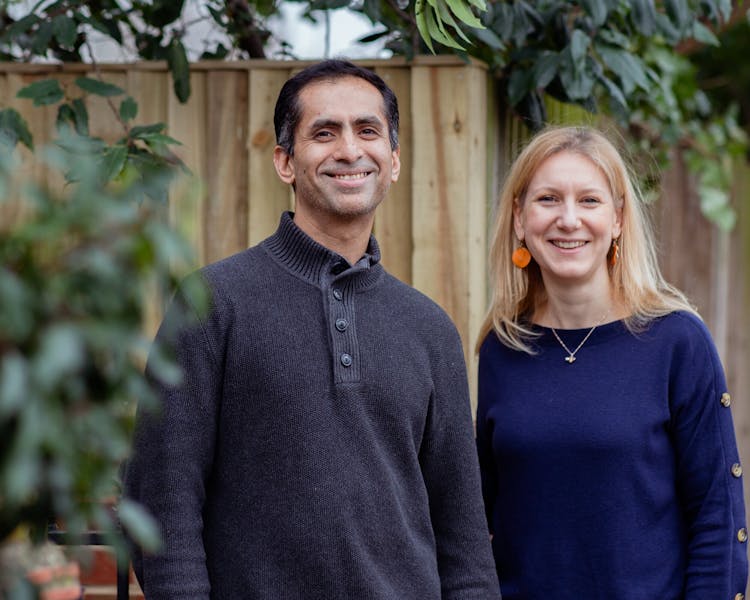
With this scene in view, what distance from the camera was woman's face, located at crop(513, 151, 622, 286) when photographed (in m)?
2.28

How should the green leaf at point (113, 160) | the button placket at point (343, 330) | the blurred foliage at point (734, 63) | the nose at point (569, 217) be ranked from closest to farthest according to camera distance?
the button placket at point (343, 330), the nose at point (569, 217), the green leaf at point (113, 160), the blurred foliage at point (734, 63)

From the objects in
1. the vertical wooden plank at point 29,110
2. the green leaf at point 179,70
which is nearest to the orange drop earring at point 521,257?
the green leaf at point 179,70

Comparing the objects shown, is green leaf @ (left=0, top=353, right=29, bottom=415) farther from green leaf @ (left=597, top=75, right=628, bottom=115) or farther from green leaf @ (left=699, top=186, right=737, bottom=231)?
green leaf @ (left=699, top=186, right=737, bottom=231)

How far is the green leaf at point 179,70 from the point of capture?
288 centimetres

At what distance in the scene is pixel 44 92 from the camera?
8.98 feet

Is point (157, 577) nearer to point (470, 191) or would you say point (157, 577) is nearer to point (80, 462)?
point (80, 462)

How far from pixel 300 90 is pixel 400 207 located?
847 millimetres

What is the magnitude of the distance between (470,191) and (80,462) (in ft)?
6.87

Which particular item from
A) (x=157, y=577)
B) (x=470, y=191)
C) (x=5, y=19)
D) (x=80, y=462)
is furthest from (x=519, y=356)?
(x=5, y=19)

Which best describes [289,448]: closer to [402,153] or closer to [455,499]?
[455,499]

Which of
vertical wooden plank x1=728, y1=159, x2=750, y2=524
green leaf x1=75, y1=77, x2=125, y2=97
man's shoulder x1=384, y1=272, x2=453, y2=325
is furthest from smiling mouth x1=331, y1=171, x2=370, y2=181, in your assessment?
vertical wooden plank x1=728, y1=159, x2=750, y2=524

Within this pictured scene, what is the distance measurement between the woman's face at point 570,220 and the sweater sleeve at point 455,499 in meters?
0.34

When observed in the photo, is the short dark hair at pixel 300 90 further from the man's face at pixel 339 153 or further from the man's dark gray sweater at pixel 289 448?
the man's dark gray sweater at pixel 289 448

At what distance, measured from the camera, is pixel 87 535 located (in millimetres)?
2021
